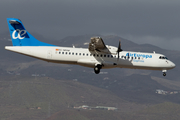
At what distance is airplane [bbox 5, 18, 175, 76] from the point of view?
5422 cm

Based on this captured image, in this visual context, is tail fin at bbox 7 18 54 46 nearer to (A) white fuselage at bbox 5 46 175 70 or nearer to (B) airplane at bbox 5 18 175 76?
(B) airplane at bbox 5 18 175 76

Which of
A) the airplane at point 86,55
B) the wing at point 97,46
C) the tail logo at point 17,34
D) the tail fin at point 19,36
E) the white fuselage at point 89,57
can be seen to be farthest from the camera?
the tail logo at point 17,34

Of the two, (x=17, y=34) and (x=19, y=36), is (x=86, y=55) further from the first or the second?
(x=17, y=34)

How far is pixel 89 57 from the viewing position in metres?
54.5

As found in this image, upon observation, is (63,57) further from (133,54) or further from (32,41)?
(133,54)

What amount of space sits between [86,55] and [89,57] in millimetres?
613

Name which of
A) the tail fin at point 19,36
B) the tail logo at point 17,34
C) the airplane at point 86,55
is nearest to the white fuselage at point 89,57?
the airplane at point 86,55

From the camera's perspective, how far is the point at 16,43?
56312 mm

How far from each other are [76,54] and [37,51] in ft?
22.5

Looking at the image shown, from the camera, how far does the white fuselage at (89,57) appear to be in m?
54.4

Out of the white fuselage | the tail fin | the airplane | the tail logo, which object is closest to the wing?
the airplane

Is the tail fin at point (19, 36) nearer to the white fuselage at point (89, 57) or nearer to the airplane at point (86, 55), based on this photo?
the airplane at point (86, 55)

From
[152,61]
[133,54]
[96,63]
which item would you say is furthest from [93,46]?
[152,61]

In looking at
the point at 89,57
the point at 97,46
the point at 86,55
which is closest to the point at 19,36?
the point at 86,55
